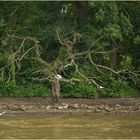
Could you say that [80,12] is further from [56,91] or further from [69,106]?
[69,106]

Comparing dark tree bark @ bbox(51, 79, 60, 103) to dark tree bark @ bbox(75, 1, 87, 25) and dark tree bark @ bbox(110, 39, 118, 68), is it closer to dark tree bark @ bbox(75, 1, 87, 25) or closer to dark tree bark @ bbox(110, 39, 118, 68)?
dark tree bark @ bbox(110, 39, 118, 68)

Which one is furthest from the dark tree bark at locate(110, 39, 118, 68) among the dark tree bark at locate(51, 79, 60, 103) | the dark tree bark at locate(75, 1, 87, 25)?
the dark tree bark at locate(51, 79, 60, 103)

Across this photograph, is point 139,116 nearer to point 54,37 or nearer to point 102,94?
point 102,94

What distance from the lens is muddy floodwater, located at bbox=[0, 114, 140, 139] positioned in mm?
17359

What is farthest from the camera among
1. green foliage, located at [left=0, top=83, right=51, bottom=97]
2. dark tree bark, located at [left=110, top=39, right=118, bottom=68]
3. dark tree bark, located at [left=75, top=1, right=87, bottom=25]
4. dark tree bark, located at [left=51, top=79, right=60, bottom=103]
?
dark tree bark, located at [left=75, top=1, right=87, bottom=25]

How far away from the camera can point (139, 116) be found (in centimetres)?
2186

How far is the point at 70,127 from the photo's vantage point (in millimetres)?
19094

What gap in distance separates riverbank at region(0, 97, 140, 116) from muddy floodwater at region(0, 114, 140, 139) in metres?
1.04

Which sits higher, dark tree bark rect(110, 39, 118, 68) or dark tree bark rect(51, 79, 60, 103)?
dark tree bark rect(110, 39, 118, 68)

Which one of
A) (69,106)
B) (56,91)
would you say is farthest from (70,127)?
(56,91)

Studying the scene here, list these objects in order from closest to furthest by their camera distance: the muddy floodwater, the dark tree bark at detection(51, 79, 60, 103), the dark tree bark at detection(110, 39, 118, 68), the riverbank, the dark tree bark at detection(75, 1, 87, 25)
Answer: the muddy floodwater → the riverbank → the dark tree bark at detection(51, 79, 60, 103) → the dark tree bark at detection(110, 39, 118, 68) → the dark tree bark at detection(75, 1, 87, 25)

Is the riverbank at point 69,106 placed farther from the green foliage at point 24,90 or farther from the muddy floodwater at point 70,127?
the muddy floodwater at point 70,127

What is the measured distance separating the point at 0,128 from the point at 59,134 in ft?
8.21

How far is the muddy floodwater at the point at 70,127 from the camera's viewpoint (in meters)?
17.4
